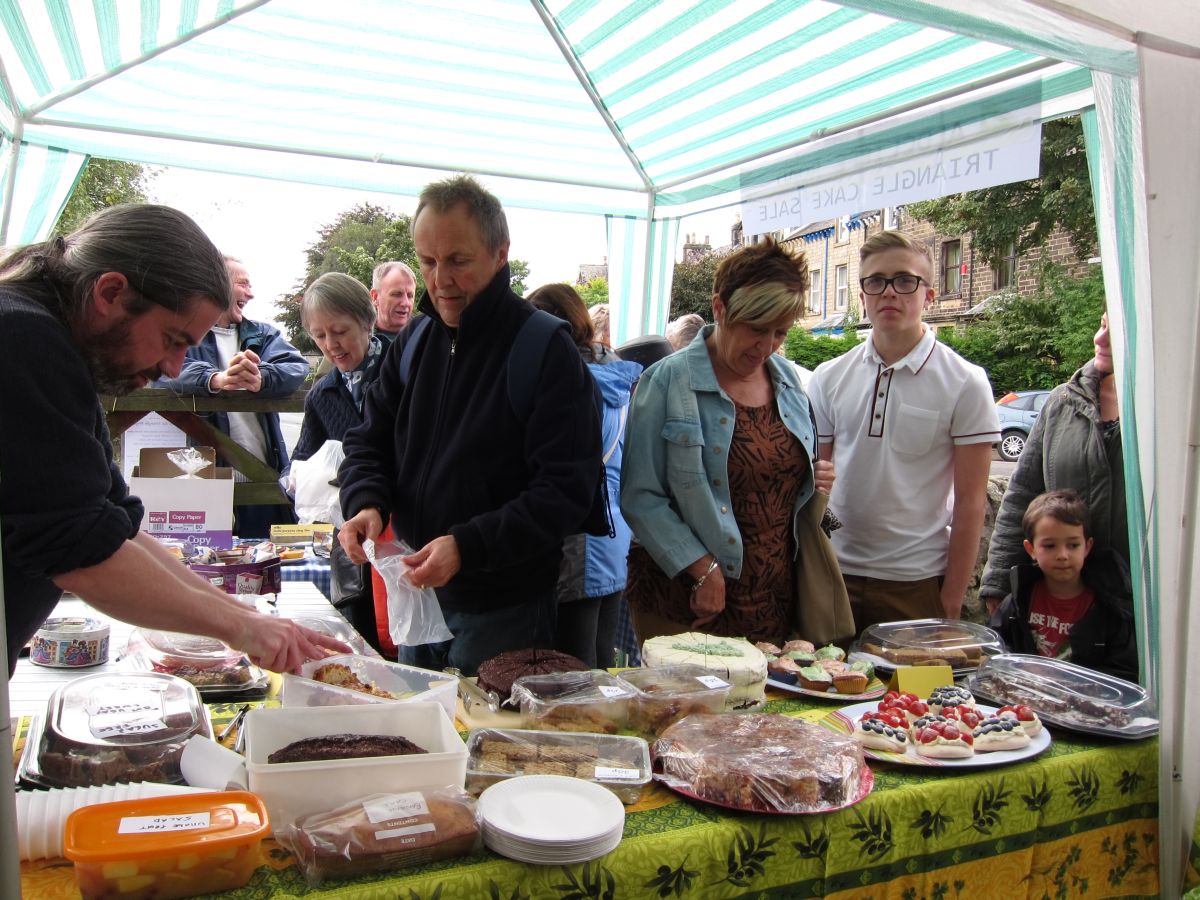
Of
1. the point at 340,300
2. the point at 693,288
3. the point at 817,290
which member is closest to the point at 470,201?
the point at 340,300

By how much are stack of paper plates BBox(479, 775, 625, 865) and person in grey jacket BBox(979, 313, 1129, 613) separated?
209cm

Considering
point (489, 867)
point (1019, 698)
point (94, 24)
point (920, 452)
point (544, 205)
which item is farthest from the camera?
point (544, 205)

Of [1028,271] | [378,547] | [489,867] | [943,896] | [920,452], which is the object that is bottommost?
[943,896]

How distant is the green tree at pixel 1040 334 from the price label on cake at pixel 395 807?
18.5m

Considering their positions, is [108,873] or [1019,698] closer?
[108,873]

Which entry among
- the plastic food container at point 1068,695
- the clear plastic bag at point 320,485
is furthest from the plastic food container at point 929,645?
the clear plastic bag at point 320,485

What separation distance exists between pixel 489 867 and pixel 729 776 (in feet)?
1.33

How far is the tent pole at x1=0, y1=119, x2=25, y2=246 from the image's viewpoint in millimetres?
3736

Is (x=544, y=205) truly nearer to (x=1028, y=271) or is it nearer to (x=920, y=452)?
(x=920, y=452)

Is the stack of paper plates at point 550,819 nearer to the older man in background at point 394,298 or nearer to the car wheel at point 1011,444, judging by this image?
the older man in background at point 394,298

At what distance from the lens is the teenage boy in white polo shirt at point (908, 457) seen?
2492 mm

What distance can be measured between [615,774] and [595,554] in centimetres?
115

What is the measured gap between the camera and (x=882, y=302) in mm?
2535

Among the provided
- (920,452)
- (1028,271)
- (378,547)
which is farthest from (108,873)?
(1028,271)
